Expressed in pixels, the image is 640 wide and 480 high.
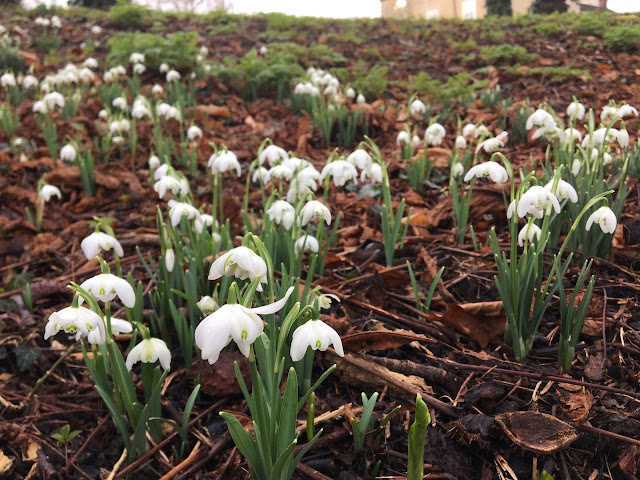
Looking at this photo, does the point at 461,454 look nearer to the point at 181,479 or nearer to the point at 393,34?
the point at 181,479

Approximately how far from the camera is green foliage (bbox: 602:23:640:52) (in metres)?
7.15

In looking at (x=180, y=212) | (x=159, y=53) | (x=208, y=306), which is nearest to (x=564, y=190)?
(x=208, y=306)

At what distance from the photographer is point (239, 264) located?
1.07 meters

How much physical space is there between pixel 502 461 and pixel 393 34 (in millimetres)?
9498

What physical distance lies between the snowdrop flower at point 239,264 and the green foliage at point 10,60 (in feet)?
22.1

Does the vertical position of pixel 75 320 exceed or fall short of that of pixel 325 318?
it exceeds it

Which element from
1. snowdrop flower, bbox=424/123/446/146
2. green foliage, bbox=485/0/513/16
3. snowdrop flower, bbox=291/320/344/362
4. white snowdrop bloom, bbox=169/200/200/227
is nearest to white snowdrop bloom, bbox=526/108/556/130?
snowdrop flower, bbox=424/123/446/146

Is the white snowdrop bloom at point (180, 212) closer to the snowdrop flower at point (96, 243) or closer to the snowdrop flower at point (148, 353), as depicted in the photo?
the snowdrop flower at point (96, 243)

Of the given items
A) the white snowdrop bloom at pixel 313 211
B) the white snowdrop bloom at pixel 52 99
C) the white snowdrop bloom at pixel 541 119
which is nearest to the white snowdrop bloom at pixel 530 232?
the white snowdrop bloom at pixel 313 211

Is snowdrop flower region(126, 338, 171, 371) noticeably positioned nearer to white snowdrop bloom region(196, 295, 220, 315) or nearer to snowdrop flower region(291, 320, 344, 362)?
white snowdrop bloom region(196, 295, 220, 315)

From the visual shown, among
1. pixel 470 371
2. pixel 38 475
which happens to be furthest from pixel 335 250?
pixel 38 475

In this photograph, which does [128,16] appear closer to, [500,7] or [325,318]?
[500,7]

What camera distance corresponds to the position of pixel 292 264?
1616 millimetres

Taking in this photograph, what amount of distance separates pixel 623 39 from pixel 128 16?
8396 mm
